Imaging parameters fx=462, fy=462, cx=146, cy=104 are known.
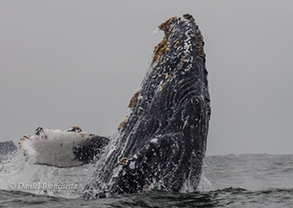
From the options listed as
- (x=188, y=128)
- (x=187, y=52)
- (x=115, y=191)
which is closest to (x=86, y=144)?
(x=115, y=191)

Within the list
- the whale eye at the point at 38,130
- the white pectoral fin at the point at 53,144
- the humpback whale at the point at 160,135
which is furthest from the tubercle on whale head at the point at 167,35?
the whale eye at the point at 38,130

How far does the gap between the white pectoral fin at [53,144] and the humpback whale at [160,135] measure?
19mm

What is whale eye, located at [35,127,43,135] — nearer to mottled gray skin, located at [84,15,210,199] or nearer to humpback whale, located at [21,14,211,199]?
humpback whale, located at [21,14,211,199]

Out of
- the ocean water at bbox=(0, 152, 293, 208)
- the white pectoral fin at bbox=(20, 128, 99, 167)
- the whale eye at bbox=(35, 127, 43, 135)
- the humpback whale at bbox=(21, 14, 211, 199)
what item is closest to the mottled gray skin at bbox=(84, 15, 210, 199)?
the humpback whale at bbox=(21, 14, 211, 199)

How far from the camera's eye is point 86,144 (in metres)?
8.56

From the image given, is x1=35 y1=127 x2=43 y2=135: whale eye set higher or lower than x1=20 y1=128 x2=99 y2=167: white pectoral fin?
higher

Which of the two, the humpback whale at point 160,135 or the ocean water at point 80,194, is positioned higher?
the humpback whale at point 160,135

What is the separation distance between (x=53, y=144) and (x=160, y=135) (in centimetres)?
211

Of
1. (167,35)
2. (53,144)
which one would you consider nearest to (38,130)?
(53,144)

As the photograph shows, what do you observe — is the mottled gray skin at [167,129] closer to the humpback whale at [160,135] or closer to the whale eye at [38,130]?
the humpback whale at [160,135]

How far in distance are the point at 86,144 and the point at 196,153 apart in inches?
81.0

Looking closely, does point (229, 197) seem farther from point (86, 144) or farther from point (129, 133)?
point (86, 144)

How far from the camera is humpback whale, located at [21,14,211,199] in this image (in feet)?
25.0

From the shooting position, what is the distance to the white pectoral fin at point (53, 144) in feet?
28.1
